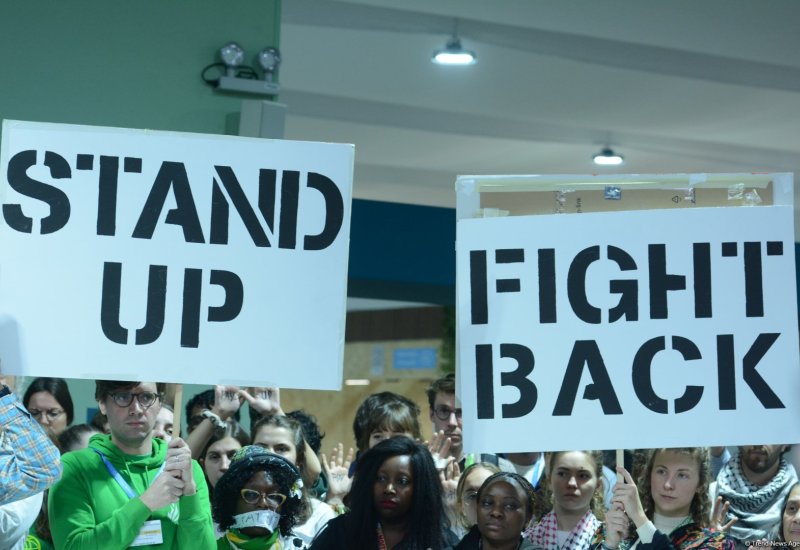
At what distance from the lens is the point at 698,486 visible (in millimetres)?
3484

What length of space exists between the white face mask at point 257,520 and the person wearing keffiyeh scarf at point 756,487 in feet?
5.92

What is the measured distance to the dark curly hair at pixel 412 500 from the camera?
324 centimetres

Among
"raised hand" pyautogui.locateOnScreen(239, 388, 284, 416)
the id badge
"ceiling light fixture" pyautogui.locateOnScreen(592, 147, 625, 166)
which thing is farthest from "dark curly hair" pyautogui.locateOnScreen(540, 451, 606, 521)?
"ceiling light fixture" pyautogui.locateOnScreen(592, 147, 625, 166)

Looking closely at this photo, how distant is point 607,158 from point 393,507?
22.8ft

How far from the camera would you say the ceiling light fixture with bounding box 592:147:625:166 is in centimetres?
965

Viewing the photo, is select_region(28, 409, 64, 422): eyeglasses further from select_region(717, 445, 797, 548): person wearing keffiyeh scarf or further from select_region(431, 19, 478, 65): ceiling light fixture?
select_region(431, 19, 478, 65): ceiling light fixture

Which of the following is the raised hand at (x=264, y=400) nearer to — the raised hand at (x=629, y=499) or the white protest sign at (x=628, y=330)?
the white protest sign at (x=628, y=330)

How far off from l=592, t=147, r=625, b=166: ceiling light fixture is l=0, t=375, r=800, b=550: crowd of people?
5346 millimetres

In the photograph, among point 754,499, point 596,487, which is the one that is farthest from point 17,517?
point 754,499

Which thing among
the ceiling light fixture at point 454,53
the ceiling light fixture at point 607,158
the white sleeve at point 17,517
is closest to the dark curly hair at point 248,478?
the white sleeve at point 17,517

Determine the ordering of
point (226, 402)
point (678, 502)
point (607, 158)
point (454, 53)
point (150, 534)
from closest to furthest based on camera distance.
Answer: point (150, 534) < point (678, 502) < point (226, 402) < point (454, 53) < point (607, 158)

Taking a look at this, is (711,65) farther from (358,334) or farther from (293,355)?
(358,334)

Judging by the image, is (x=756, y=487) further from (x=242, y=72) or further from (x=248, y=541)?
(x=242, y=72)

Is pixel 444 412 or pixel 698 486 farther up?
pixel 444 412
